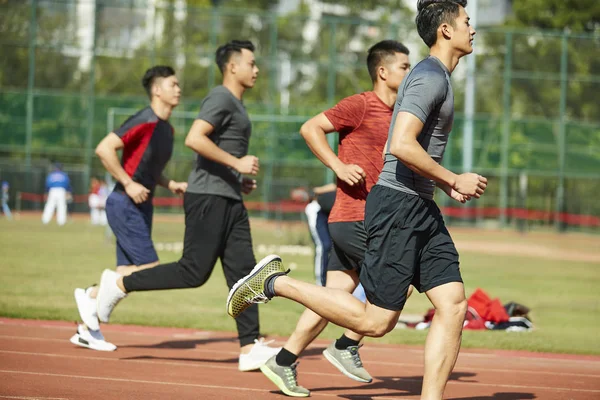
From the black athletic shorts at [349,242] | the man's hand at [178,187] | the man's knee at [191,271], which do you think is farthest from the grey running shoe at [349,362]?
the man's hand at [178,187]

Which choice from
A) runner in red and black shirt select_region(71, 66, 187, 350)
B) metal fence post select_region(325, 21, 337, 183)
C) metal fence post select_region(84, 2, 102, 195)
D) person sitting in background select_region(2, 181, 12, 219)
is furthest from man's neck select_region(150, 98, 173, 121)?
metal fence post select_region(325, 21, 337, 183)

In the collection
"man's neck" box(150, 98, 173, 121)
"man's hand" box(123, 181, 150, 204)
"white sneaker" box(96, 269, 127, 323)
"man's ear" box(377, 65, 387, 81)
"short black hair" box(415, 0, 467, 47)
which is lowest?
"white sneaker" box(96, 269, 127, 323)

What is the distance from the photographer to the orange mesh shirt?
6.98m

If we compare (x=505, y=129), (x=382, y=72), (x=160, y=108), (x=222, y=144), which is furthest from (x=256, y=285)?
(x=505, y=129)

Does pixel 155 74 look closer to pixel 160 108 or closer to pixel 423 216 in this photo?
pixel 160 108

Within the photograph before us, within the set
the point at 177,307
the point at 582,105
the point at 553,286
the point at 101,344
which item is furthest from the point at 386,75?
the point at 582,105

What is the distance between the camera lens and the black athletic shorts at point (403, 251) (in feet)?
18.2

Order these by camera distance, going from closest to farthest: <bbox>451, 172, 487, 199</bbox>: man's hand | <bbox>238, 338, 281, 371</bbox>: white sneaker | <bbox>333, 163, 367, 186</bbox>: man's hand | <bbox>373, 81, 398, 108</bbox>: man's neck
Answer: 1. <bbox>451, 172, 487, 199</bbox>: man's hand
2. <bbox>333, 163, 367, 186</bbox>: man's hand
3. <bbox>373, 81, 398, 108</bbox>: man's neck
4. <bbox>238, 338, 281, 371</bbox>: white sneaker

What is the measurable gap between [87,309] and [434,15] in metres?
4.08

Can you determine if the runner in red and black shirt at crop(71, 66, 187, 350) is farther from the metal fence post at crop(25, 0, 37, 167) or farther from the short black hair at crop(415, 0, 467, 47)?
the metal fence post at crop(25, 0, 37, 167)

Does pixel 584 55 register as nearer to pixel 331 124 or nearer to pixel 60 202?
pixel 60 202

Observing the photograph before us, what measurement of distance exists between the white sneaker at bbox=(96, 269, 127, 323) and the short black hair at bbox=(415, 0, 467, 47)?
353 cm

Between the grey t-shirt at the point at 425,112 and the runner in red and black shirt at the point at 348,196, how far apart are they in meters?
1.10

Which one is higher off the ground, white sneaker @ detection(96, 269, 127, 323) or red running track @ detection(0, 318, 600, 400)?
white sneaker @ detection(96, 269, 127, 323)
